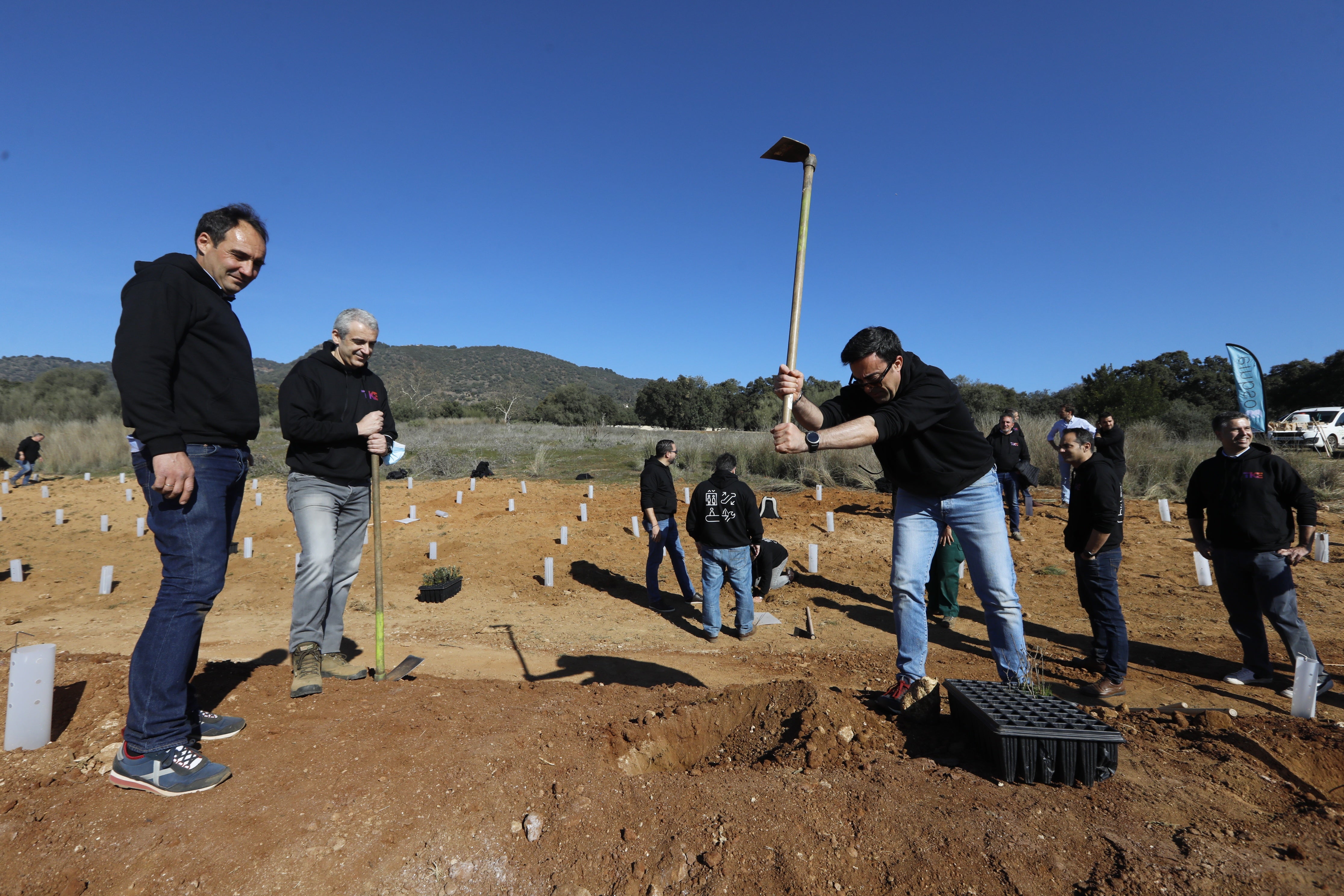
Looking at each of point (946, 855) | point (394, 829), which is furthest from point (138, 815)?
point (946, 855)

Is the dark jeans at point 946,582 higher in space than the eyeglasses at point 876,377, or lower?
lower

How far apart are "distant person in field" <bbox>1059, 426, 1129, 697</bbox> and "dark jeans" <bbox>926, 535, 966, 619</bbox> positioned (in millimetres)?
1807

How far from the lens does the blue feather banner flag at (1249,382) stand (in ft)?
41.2

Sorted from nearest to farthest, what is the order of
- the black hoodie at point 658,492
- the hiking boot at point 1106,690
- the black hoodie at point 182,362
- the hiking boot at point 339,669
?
the black hoodie at point 182,362 → the hiking boot at point 339,669 → the hiking boot at point 1106,690 → the black hoodie at point 658,492

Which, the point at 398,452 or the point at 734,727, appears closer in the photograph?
the point at 734,727

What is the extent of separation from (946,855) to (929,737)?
1132 millimetres

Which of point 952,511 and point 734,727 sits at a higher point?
point 952,511

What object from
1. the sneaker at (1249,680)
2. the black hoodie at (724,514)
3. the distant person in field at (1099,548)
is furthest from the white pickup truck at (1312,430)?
the black hoodie at (724,514)

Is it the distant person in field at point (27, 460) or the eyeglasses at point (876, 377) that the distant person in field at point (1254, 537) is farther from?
the distant person in field at point (27, 460)

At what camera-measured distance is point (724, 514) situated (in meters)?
6.50

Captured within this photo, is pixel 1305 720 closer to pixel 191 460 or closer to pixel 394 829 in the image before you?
pixel 394 829

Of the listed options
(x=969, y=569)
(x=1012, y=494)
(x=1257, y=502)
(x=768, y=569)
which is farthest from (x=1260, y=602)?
(x=1012, y=494)

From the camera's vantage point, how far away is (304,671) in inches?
141

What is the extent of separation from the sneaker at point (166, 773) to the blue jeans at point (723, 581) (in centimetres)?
455
